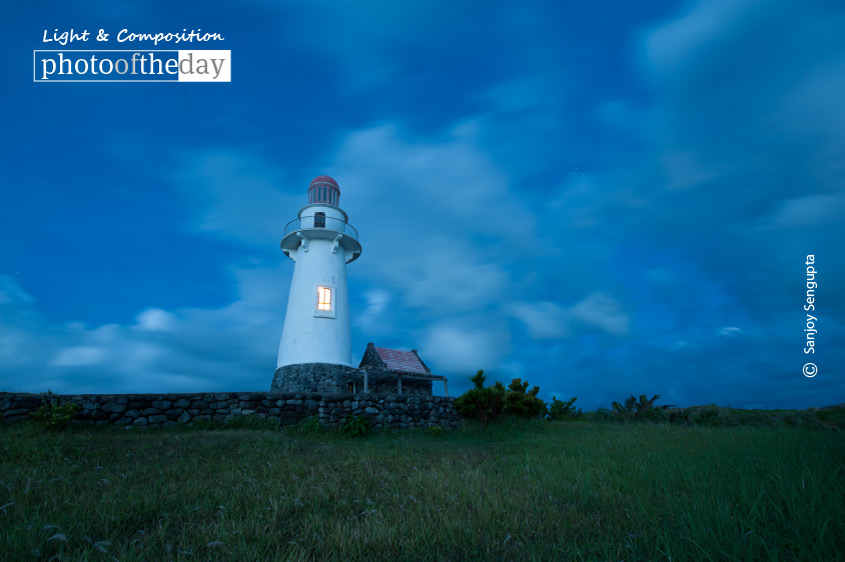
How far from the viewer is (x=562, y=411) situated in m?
22.3

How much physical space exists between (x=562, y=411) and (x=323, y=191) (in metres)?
19.3

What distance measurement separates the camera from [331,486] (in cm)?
530

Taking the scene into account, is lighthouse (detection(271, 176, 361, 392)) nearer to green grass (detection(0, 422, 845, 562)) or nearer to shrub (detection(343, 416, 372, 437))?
shrub (detection(343, 416, 372, 437))

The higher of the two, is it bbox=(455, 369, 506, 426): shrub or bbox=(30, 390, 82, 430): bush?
bbox=(30, 390, 82, 430): bush

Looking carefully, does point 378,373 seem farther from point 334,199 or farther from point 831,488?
point 831,488

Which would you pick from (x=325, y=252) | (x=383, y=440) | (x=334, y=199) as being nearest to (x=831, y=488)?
(x=383, y=440)

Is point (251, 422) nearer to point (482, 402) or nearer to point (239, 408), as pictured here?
point (239, 408)

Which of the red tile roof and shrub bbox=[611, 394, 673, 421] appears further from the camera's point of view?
the red tile roof

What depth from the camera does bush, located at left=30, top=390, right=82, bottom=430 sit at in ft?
34.4

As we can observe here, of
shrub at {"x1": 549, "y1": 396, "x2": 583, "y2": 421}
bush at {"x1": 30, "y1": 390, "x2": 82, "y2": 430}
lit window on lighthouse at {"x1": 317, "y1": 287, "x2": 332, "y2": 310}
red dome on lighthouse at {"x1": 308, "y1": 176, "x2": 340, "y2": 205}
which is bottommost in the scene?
shrub at {"x1": 549, "y1": 396, "x2": 583, "y2": 421}

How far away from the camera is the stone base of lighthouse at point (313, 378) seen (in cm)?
2211

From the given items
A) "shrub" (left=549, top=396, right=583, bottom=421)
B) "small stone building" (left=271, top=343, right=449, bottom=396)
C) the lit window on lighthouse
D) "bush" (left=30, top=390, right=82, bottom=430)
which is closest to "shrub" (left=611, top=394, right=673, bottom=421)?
"shrub" (left=549, top=396, right=583, bottom=421)

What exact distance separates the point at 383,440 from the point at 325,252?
1517 centimetres

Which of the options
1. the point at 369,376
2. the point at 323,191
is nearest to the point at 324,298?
the point at 369,376
